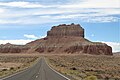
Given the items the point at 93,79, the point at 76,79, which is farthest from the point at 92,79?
the point at 76,79

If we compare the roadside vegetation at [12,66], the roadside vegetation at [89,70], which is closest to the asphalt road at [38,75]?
the roadside vegetation at [89,70]

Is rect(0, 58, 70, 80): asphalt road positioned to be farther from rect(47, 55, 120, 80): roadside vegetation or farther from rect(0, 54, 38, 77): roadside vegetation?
rect(0, 54, 38, 77): roadside vegetation

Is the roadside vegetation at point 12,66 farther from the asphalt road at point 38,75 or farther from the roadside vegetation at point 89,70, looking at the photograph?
the roadside vegetation at point 89,70

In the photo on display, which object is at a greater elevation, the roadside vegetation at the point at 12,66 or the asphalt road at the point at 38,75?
the asphalt road at the point at 38,75

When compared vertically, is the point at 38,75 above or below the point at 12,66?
above

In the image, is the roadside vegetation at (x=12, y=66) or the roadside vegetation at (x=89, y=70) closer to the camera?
the roadside vegetation at (x=89, y=70)

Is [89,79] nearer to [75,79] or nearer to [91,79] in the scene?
[91,79]

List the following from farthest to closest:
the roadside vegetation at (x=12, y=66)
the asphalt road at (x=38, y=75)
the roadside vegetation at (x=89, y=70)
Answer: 1. the roadside vegetation at (x=12, y=66)
2. the roadside vegetation at (x=89, y=70)
3. the asphalt road at (x=38, y=75)

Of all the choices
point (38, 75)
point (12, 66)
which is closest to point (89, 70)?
point (38, 75)

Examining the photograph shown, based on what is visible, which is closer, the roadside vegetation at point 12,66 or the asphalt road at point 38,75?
the asphalt road at point 38,75

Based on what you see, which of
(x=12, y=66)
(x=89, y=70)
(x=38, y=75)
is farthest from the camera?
(x=12, y=66)

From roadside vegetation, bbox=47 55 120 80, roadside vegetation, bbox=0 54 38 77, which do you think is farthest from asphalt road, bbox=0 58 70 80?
roadside vegetation, bbox=0 54 38 77

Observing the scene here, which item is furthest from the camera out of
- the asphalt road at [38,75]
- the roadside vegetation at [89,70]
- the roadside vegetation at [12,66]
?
the roadside vegetation at [12,66]

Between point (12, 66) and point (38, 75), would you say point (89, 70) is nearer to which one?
point (38, 75)
